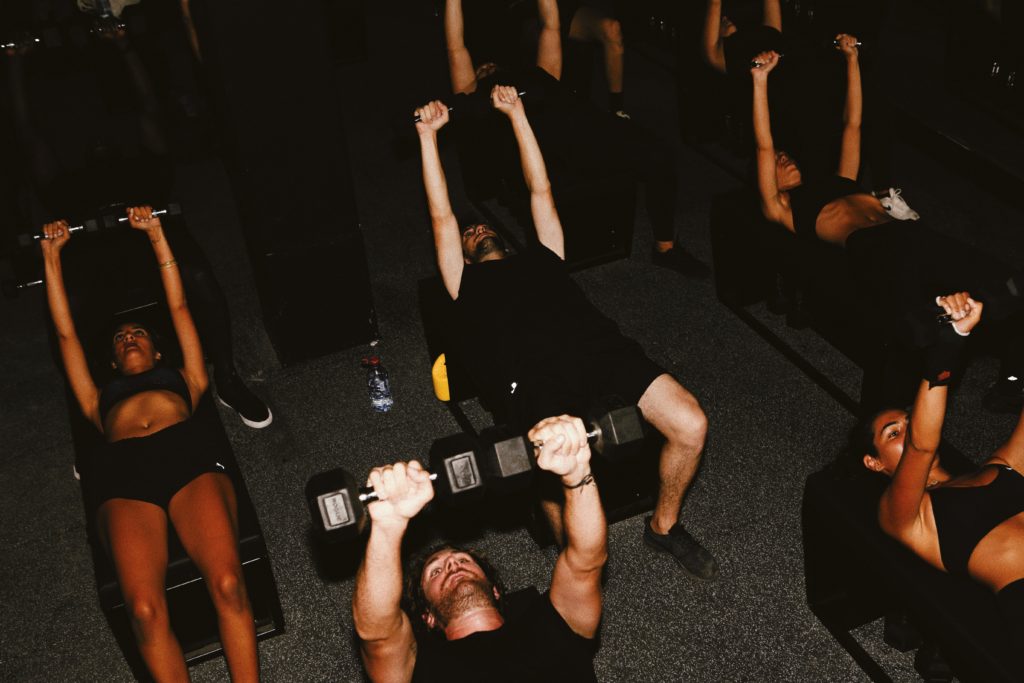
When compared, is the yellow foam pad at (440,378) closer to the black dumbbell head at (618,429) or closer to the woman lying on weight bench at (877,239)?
the woman lying on weight bench at (877,239)

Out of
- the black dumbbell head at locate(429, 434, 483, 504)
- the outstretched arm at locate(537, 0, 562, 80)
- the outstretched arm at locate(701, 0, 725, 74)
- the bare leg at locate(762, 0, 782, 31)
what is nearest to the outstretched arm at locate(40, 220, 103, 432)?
the black dumbbell head at locate(429, 434, 483, 504)

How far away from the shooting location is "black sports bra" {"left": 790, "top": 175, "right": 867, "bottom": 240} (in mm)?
3826

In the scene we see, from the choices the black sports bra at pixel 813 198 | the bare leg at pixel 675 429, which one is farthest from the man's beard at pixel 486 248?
the black sports bra at pixel 813 198

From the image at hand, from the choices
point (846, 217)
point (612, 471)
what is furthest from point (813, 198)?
point (612, 471)

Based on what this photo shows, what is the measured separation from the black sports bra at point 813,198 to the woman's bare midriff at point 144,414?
2.37 metres

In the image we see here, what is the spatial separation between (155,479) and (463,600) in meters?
1.15

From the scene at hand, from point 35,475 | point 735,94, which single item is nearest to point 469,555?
point 35,475

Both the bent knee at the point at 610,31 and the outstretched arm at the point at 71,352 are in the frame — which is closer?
the outstretched arm at the point at 71,352

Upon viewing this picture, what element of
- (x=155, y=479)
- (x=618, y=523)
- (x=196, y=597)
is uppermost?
(x=155, y=479)

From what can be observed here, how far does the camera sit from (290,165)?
148 inches

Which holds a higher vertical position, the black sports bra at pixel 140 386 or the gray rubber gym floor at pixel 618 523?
the black sports bra at pixel 140 386

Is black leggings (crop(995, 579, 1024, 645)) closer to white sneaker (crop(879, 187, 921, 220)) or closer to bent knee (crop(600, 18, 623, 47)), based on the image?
white sneaker (crop(879, 187, 921, 220))

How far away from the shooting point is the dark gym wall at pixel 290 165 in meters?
3.50

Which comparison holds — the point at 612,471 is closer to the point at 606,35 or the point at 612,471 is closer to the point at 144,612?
the point at 144,612
